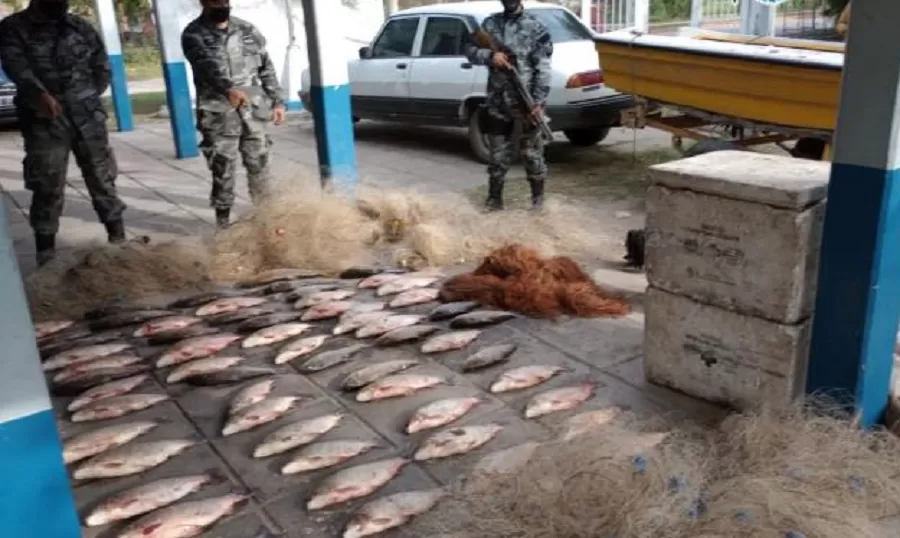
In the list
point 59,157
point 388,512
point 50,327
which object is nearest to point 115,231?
point 59,157

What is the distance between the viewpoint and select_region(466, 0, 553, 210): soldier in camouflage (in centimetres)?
749

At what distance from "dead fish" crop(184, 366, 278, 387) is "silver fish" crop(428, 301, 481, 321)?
1237mm

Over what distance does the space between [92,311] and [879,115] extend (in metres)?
5.00

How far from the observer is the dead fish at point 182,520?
3.18 meters

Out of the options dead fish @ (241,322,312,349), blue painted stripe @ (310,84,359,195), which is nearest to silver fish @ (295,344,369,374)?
dead fish @ (241,322,312,349)

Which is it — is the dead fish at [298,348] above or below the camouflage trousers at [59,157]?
below

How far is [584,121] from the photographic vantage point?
399 inches

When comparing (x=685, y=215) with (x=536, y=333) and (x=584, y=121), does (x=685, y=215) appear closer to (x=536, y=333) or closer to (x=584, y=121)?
(x=536, y=333)

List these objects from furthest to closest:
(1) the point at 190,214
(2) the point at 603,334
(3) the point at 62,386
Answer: (1) the point at 190,214 < (2) the point at 603,334 < (3) the point at 62,386

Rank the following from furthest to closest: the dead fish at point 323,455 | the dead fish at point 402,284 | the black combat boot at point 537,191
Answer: the black combat boot at point 537,191
the dead fish at point 402,284
the dead fish at point 323,455

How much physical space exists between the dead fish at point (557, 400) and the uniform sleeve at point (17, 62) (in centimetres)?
460

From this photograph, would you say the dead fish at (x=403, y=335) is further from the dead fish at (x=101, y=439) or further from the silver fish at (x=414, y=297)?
the dead fish at (x=101, y=439)

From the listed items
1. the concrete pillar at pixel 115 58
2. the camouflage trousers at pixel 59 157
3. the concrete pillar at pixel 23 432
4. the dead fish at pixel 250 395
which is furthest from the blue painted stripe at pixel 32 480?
the concrete pillar at pixel 115 58

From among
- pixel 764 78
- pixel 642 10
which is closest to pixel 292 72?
pixel 642 10
